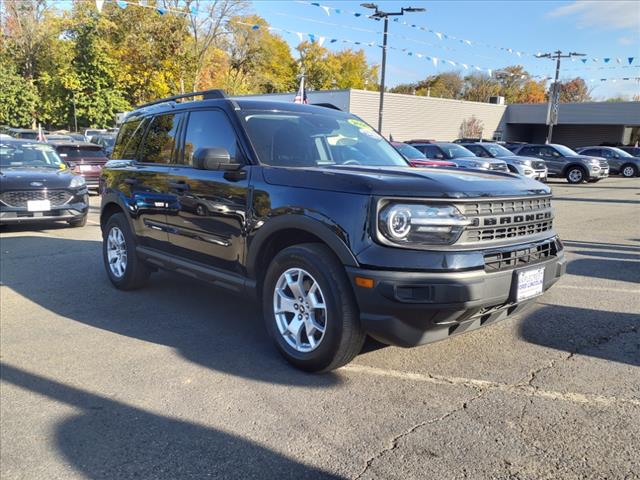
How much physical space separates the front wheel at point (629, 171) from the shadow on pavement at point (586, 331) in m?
28.7

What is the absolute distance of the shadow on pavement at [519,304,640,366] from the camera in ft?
13.4

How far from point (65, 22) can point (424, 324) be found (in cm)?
4701

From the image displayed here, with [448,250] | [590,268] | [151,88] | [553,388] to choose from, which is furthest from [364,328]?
[151,88]

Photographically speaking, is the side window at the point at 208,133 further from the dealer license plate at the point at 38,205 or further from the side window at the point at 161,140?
the dealer license plate at the point at 38,205

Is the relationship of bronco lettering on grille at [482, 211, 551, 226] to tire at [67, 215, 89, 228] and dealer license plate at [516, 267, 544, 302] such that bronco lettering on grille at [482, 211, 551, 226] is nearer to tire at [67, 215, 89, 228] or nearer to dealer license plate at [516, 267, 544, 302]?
dealer license plate at [516, 267, 544, 302]

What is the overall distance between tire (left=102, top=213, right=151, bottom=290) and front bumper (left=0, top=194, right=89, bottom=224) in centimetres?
423

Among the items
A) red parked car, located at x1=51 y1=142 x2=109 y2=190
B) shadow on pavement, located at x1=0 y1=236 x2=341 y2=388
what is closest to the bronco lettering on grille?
shadow on pavement, located at x1=0 y1=236 x2=341 y2=388

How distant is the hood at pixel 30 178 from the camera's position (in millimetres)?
9375

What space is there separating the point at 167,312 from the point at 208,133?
1.79m

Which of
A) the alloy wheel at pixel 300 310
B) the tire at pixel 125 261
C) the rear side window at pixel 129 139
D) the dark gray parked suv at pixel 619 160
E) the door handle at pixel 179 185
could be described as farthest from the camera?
the dark gray parked suv at pixel 619 160

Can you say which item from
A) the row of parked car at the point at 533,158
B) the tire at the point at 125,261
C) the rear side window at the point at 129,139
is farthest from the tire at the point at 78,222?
the row of parked car at the point at 533,158

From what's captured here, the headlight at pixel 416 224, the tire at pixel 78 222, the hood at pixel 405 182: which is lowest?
the tire at pixel 78 222

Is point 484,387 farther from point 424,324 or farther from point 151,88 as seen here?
point 151,88

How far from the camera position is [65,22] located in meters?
41.8
